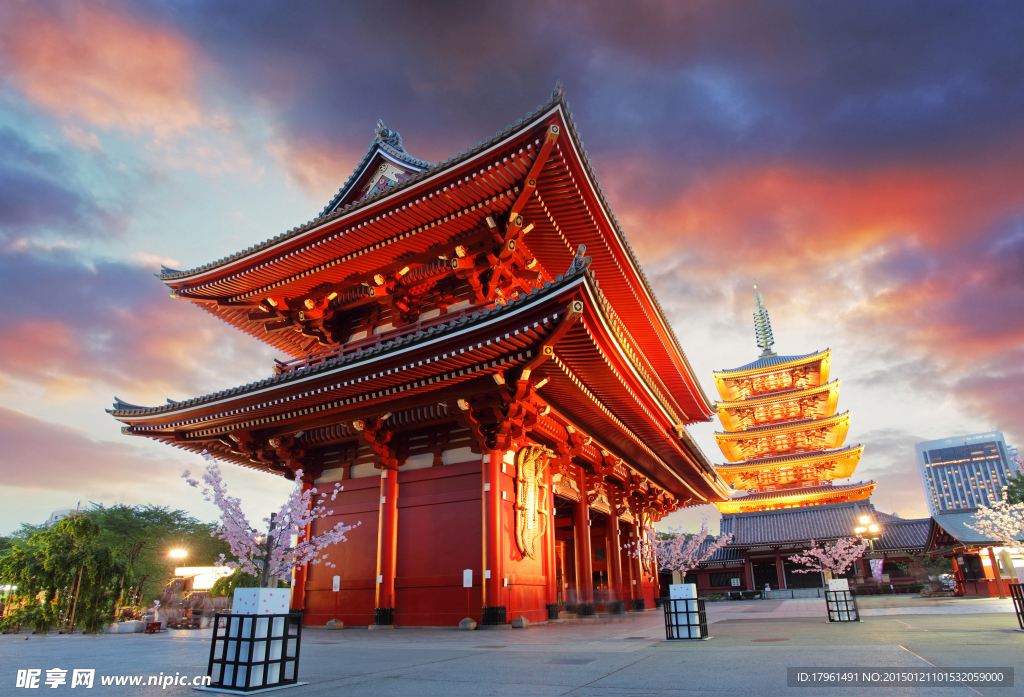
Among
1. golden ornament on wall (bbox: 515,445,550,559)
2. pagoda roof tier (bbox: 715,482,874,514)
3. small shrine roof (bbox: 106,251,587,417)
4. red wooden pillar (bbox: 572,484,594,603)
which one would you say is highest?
small shrine roof (bbox: 106,251,587,417)

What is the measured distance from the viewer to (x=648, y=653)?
8992 mm

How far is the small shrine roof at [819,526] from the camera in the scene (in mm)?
46844

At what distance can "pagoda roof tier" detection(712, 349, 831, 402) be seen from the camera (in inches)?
2084

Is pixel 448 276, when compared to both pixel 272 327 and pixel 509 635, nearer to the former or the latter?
pixel 272 327

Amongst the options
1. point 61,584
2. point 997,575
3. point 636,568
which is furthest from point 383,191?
point 997,575

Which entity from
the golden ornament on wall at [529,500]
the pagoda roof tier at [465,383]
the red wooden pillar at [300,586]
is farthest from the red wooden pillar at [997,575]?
the red wooden pillar at [300,586]

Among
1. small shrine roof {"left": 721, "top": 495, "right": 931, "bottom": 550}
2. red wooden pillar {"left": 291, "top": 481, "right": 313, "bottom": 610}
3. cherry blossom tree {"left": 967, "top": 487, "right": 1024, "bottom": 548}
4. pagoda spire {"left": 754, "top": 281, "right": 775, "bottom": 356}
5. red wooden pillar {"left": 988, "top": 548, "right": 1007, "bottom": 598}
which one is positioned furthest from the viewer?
pagoda spire {"left": 754, "top": 281, "right": 775, "bottom": 356}

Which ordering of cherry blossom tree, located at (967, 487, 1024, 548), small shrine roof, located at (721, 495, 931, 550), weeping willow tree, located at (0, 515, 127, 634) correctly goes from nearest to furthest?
weeping willow tree, located at (0, 515, 127, 634), cherry blossom tree, located at (967, 487, 1024, 548), small shrine roof, located at (721, 495, 931, 550)

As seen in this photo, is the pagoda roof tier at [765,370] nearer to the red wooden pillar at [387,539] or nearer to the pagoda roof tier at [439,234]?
the pagoda roof tier at [439,234]

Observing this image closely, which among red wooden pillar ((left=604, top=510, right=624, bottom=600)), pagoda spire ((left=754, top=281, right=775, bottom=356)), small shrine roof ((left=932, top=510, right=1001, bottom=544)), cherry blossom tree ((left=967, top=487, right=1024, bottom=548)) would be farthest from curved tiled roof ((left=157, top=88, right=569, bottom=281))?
pagoda spire ((left=754, top=281, right=775, bottom=356))

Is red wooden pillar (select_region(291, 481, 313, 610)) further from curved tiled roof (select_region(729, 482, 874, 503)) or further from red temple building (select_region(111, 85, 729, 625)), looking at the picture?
curved tiled roof (select_region(729, 482, 874, 503))

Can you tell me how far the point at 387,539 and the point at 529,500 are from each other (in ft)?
13.7

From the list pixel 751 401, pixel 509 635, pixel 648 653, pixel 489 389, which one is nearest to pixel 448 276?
pixel 489 389

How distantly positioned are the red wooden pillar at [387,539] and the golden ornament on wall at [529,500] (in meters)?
3.58
